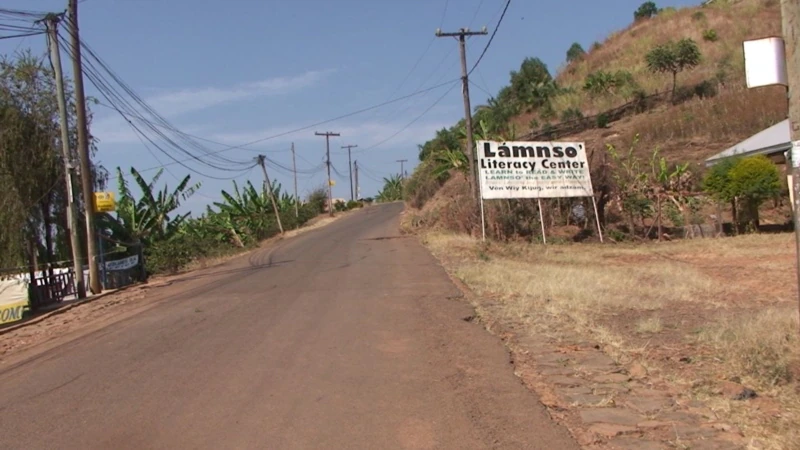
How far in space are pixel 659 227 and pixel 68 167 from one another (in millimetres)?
19638

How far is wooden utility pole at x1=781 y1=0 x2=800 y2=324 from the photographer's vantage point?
6191 mm

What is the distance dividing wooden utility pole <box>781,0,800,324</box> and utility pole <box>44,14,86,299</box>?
712 inches

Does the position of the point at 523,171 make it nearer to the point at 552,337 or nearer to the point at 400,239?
the point at 400,239

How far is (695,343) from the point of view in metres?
8.58

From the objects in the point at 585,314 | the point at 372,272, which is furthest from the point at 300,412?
the point at 372,272

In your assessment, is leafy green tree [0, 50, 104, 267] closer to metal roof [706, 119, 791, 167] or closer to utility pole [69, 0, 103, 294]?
utility pole [69, 0, 103, 294]

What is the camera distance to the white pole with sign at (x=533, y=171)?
25.7 m

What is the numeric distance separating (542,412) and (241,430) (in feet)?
8.36

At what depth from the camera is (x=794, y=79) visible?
6.28m

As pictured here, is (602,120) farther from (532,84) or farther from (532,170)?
(532,170)

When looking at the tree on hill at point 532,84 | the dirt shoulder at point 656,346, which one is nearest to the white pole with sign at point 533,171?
the dirt shoulder at point 656,346

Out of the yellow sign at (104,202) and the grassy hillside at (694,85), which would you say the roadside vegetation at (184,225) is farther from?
the grassy hillside at (694,85)

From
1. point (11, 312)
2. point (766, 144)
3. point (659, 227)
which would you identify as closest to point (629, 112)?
point (766, 144)

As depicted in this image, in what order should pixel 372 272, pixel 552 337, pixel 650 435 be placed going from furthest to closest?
pixel 372 272 < pixel 552 337 < pixel 650 435
